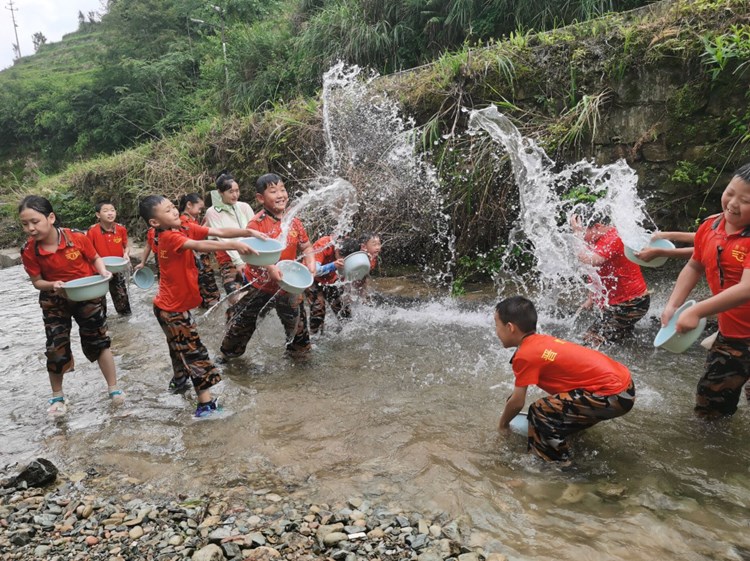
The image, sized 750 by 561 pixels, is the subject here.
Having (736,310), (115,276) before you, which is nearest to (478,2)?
(115,276)

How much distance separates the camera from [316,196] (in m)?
8.24

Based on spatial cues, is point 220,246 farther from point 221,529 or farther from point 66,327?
point 221,529

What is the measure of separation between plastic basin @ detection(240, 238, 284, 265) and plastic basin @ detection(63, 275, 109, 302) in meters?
1.12

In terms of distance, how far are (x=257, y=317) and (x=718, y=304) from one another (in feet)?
12.0

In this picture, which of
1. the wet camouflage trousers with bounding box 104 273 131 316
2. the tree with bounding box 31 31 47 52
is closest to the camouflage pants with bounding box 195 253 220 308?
the wet camouflage trousers with bounding box 104 273 131 316

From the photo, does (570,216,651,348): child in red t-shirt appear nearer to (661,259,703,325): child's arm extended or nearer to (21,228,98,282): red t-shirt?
(661,259,703,325): child's arm extended

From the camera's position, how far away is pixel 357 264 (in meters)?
4.84

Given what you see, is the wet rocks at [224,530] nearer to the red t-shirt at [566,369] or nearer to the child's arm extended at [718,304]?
the red t-shirt at [566,369]

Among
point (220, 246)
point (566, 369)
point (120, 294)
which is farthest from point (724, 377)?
point (120, 294)

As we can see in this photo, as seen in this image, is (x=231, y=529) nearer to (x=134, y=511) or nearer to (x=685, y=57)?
(x=134, y=511)

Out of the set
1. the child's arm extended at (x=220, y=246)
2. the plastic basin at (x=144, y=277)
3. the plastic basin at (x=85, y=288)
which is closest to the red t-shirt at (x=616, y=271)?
the child's arm extended at (x=220, y=246)

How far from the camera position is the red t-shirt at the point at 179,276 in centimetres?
395

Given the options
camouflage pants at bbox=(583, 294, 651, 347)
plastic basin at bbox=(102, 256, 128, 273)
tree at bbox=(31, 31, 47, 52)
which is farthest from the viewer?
tree at bbox=(31, 31, 47, 52)

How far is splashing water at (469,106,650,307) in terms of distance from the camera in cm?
579
